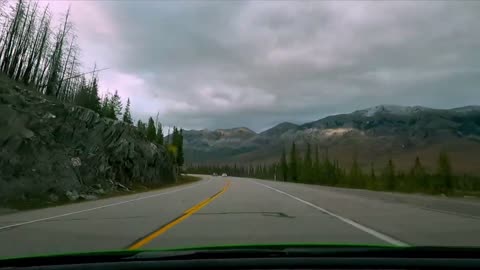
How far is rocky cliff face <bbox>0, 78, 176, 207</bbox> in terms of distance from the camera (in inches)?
975

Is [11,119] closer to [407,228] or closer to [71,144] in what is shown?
[71,144]

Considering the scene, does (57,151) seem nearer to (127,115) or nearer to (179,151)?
(127,115)

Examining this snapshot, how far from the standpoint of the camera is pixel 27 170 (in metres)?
25.3

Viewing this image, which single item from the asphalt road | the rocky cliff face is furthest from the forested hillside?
the asphalt road

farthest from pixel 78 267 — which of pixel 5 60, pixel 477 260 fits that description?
pixel 5 60

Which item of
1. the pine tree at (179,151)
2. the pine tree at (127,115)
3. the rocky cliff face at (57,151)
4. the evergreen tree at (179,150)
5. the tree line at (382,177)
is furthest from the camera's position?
the evergreen tree at (179,150)

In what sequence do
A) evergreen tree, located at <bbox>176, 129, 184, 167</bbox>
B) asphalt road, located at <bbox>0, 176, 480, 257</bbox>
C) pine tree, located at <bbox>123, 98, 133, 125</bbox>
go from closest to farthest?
asphalt road, located at <bbox>0, 176, 480, 257</bbox>
pine tree, located at <bbox>123, 98, 133, 125</bbox>
evergreen tree, located at <bbox>176, 129, 184, 167</bbox>

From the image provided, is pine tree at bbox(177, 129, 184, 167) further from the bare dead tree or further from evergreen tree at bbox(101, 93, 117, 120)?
the bare dead tree

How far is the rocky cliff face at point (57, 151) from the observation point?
24.8m

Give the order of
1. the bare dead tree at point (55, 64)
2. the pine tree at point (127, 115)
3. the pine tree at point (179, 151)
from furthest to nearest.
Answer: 1. the pine tree at point (179, 151)
2. the pine tree at point (127, 115)
3. the bare dead tree at point (55, 64)

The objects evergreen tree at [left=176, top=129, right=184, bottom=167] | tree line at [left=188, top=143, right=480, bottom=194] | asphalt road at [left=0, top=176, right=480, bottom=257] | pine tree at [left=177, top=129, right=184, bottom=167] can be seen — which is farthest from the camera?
evergreen tree at [left=176, top=129, right=184, bottom=167]

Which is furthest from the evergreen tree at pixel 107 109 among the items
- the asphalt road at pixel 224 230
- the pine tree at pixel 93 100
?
the asphalt road at pixel 224 230

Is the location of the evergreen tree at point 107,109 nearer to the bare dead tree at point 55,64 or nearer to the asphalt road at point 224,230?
the bare dead tree at point 55,64

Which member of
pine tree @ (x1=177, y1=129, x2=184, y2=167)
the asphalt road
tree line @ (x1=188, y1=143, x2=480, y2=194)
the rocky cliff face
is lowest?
the asphalt road
